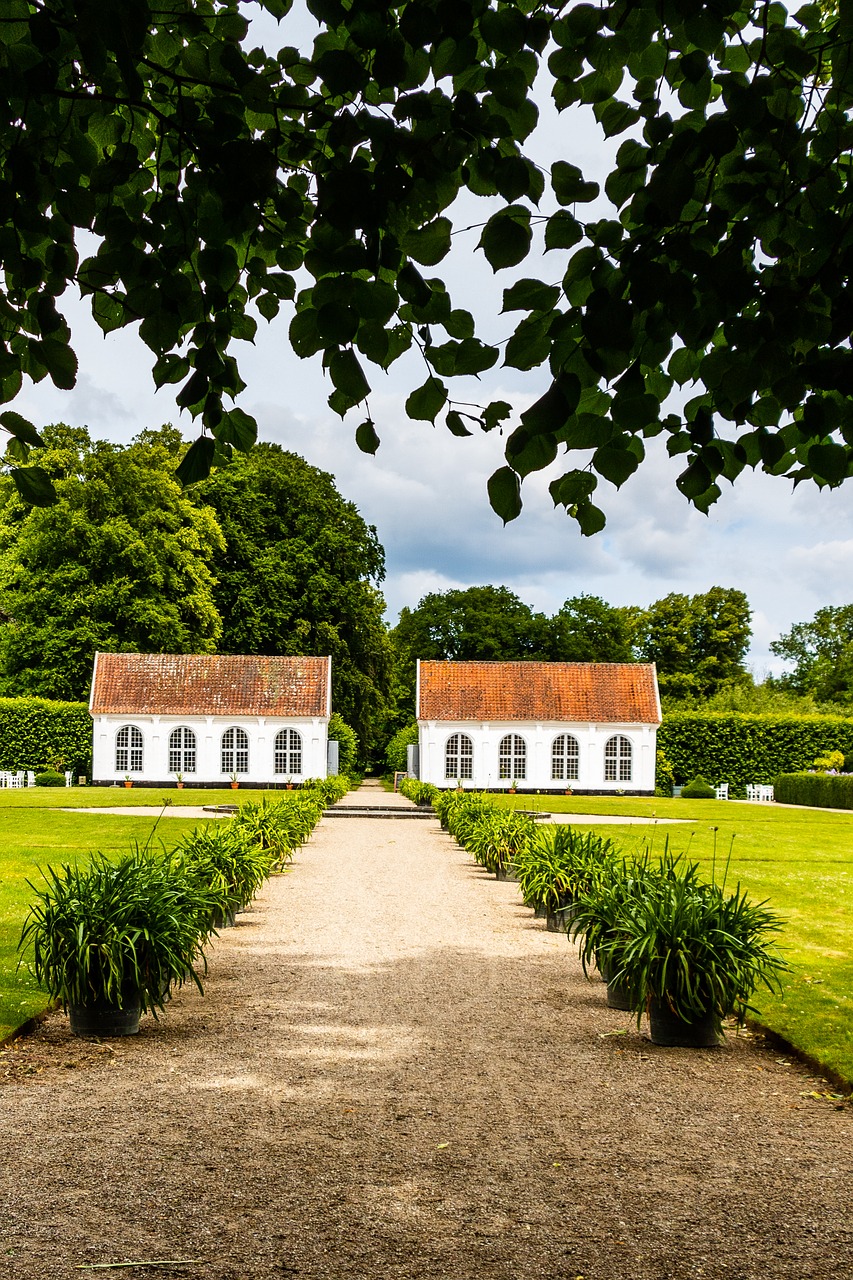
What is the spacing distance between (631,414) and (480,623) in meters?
58.7

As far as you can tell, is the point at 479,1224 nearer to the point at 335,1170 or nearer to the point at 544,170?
the point at 335,1170

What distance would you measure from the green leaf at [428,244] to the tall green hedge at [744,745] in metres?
42.9

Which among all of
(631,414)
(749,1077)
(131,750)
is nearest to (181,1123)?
(749,1077)

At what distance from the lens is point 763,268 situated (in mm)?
3740

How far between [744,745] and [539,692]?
28.4 ft

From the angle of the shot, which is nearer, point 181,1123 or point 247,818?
point 181,1123

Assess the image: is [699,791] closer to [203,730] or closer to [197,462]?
[203,730]

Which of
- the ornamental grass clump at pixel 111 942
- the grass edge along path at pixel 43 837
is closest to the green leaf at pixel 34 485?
the ornamental grass clump at pixel 111 942

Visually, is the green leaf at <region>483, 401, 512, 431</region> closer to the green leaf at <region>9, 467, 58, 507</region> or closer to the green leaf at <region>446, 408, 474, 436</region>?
the green leaf at <region>446, 408, 474, 436</region>

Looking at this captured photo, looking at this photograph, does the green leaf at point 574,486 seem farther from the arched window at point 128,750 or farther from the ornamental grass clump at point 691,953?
the arched window at point 128,750

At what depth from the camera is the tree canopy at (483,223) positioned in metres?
2.98

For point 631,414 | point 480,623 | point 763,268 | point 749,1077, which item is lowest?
point 749,1077

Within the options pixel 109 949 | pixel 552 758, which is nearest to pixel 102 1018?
pixel 109 949

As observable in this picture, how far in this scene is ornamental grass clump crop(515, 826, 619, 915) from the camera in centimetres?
1073
